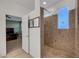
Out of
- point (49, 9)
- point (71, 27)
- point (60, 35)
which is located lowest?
point (60, 35)

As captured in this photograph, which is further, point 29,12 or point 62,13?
point 29,12

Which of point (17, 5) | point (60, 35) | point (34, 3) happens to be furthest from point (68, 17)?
point (17, 5)

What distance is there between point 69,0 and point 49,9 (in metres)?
0.54

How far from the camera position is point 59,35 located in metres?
2.51

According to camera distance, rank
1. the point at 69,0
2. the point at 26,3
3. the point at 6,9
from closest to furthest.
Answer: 1. the point at 69,0
2. the point at 26,3
3. the point at 6,9

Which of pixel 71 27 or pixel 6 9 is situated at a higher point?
pixel 6 9

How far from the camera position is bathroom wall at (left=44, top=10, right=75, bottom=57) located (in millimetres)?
2090

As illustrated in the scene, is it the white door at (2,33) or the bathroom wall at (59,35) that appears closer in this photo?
the bathroom wall at (59,35)

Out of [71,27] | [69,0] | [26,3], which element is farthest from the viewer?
[26,3]

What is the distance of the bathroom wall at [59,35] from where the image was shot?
2.09 meters

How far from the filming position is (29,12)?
272 cm

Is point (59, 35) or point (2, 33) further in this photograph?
point (2, 33)

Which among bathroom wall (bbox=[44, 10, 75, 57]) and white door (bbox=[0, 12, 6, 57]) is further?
white door (bbox=[0, 12, 6, 57])

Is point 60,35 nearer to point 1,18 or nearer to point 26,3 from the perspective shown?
point 26,3
